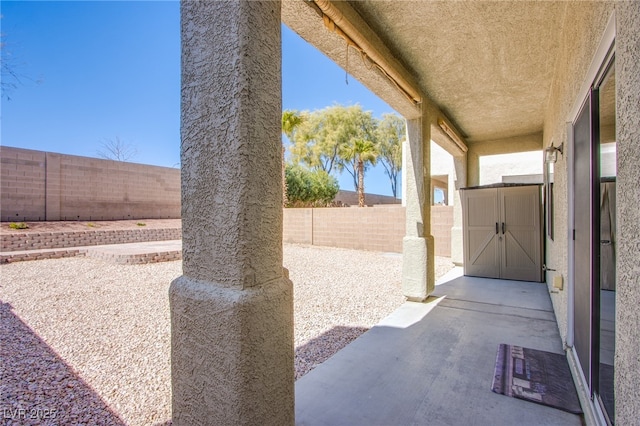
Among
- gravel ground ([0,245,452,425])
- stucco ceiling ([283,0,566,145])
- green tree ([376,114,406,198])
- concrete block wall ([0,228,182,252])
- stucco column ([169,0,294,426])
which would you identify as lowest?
gravel ground ([0,245,452,425])

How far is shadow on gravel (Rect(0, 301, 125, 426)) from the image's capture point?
2.13m

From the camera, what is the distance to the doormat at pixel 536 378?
7.38ft

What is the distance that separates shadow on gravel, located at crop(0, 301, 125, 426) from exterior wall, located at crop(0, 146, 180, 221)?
11.5 metres

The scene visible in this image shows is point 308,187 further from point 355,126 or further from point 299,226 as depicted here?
point 355,126

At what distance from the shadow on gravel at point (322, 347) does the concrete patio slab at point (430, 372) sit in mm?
148

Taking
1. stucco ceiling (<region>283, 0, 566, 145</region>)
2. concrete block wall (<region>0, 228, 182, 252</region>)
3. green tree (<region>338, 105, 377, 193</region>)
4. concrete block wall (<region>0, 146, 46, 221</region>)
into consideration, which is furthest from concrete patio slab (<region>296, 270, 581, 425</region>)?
green tree (<region>338, 105, 377, 193</region>)

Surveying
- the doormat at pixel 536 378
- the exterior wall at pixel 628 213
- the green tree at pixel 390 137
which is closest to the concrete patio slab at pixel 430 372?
the doormat at pixel 536 378

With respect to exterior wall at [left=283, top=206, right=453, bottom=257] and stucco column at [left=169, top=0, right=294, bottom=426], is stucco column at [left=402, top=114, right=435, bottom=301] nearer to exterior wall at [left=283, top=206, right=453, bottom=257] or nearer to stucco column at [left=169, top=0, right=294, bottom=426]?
stucco column at [left=169, top=0, right=294, bottom=426]

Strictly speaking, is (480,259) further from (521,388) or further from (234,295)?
(234,295)

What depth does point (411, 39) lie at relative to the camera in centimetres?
338

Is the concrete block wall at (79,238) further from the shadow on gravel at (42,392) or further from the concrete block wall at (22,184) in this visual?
the shadow on gravel at (42,392)

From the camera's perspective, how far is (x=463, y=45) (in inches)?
135

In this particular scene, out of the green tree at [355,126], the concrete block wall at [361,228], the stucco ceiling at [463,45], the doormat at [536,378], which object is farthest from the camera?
the green tree at [355,126]

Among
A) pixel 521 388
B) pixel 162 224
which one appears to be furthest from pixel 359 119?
pixel 521 388
